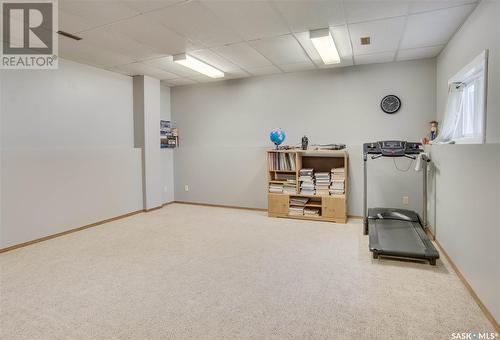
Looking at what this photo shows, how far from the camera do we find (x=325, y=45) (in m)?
3.78

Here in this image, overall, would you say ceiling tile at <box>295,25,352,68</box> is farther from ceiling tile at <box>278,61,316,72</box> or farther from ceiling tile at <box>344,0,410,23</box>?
ceiling tile at <box>344,0,410,23</box>

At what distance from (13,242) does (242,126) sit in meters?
3.96

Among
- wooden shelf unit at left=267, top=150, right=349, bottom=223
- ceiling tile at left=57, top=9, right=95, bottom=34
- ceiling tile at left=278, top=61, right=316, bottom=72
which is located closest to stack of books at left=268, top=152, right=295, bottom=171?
wooden shelf unit at left=267, top=150, right=349, bottom=223

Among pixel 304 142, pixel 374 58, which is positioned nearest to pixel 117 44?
Result: pixel 304 142

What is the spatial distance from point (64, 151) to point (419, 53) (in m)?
5.31

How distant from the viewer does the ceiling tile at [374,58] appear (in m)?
4.30

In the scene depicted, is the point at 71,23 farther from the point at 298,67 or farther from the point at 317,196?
the point at 317,196

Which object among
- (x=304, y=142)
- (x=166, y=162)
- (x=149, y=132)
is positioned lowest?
(x=166, y=162)

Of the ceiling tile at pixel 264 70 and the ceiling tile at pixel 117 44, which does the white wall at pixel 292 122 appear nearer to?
the ceiling tile at pixel 264 70

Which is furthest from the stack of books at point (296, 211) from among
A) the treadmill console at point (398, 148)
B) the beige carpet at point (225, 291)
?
the treadmill console at point (398, 148)

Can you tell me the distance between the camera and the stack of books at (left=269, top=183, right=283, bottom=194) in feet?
16.9

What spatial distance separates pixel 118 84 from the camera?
5.28 m

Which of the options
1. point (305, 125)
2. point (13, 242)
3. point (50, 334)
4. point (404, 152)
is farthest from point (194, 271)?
point (305, 125)

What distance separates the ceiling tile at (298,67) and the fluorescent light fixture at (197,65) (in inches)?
44.7
